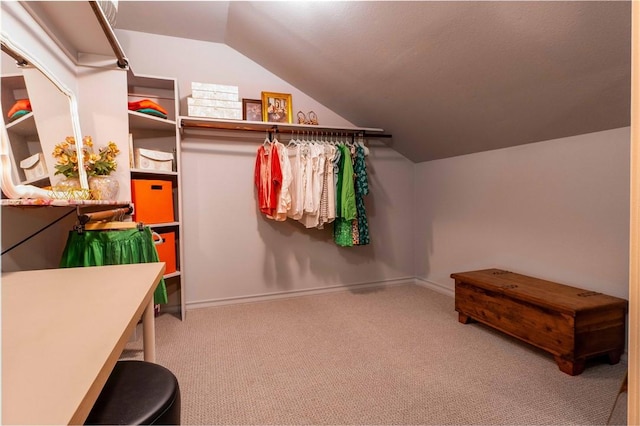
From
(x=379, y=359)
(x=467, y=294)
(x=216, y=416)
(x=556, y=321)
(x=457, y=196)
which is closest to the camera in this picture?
(x=216, y=416)

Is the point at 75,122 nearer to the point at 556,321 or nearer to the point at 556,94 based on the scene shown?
the point at 556,94

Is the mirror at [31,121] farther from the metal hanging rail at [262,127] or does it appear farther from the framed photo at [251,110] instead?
the framed photo at [251,110]

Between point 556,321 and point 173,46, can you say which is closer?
point 556,321

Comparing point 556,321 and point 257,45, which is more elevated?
point 257,45

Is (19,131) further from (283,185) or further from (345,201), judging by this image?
(345,201)

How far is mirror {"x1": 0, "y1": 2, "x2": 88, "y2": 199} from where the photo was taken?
976 mm

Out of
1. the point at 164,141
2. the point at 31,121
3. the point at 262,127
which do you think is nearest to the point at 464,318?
the point at 262,127

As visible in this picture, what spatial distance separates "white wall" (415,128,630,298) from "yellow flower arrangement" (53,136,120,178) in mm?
2807

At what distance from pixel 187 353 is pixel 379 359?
122 cm

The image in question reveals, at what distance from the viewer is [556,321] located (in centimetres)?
163

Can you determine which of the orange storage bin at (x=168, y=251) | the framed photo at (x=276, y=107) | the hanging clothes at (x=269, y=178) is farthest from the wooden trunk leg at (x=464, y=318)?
the orange storage bin at (x=168, y=251)

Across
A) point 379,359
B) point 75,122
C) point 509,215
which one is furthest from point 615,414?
point 75,122

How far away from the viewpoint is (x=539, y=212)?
215cm

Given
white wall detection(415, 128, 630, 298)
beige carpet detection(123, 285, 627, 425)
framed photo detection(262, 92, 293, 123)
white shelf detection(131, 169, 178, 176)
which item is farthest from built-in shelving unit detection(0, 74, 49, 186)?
white wall detection(415, 128, 630, 298)
